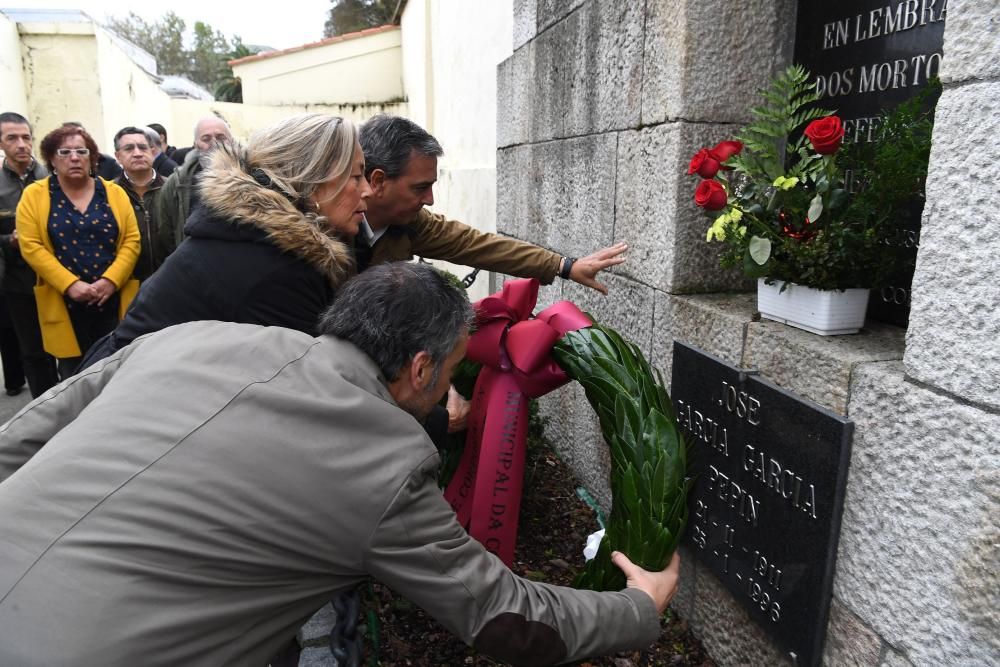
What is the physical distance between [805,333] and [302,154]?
1.49m

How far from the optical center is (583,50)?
3406mm

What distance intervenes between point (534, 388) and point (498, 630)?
1059 mm

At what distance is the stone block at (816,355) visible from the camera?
1812mm

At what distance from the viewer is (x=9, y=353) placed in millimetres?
5297

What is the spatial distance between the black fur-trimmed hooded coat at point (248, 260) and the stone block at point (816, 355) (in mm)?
1202

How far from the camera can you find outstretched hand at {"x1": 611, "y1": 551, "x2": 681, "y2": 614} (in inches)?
69.8

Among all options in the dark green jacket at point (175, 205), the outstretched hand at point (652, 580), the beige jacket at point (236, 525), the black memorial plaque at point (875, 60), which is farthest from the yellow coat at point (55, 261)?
the black memorial plaque at point (875, 60)

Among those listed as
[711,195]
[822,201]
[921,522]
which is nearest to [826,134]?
[822,201]

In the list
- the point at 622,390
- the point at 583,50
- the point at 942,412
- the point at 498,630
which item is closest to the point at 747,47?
the point at 583,50

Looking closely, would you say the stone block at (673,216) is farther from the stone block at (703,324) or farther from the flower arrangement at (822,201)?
the flower arrangement at (822,201)

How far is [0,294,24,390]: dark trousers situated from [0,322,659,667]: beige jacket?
4.34 metres

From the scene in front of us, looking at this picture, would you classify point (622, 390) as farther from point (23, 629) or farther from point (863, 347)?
point (23, 629)

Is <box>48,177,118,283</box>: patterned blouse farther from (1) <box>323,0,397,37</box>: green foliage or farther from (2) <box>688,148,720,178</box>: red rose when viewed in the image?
(1) <box>323,0,397,37</box>: green foliage

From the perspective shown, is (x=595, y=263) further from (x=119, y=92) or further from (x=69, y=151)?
(x=119, y=92)
